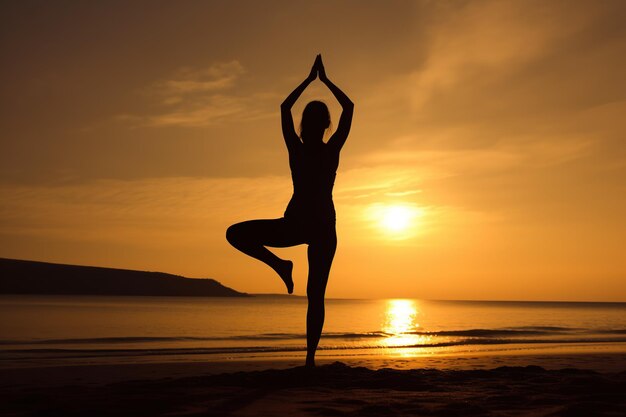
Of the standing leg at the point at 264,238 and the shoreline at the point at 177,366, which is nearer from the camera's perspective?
the standing leg at the point at 264,238

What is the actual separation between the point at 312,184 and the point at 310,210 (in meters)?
0.30

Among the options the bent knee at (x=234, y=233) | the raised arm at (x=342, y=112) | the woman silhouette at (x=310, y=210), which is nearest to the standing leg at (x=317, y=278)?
the woman silhouette at (x=310, y=210)

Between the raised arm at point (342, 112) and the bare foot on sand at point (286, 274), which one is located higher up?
the raised arm at point (342, 112)

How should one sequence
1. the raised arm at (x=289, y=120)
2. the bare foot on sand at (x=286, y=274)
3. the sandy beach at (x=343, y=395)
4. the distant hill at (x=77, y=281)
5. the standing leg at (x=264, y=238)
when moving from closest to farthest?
1. the sandy beach at (x=343, y=395)
2. the standing leg at (x=264, y=238)
3. the bare foot on sand at (x=286, y=274)
4. the raised arm at (x=289, y=120)
5. the distant hill at (x=77, y=281)

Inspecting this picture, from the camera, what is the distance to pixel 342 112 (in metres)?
6.77

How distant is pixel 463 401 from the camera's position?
5012mm

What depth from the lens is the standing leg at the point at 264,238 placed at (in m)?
6.15

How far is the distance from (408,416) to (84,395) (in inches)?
108

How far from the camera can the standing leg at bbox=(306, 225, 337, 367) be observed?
646 cm

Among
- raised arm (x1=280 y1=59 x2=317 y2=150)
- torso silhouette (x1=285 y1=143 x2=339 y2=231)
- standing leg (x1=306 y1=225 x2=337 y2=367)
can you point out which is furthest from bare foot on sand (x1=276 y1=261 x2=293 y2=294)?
raised arm (x1=280 y1=59 x2=317 y2=150)

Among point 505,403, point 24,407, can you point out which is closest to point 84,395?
point 24,407

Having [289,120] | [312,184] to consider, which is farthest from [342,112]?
[312,184]

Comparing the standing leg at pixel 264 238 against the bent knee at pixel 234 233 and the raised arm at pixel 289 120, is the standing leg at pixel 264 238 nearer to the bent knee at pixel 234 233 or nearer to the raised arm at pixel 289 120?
the bent knee at pixel 234 233

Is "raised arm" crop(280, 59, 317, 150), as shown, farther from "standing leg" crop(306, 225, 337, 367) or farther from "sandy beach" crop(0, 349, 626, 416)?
"sandy beach" crop(0, 349, 626, 416)
